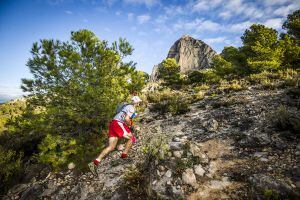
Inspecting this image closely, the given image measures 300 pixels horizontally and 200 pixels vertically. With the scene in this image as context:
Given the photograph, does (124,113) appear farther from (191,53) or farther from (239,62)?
(191,53)

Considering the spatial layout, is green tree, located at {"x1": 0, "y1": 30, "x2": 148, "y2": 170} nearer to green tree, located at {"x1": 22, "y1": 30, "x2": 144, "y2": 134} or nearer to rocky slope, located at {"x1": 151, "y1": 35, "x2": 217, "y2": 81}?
green tree, located at {"x1": 22, "y1": 30, "x2": 144, "y2": 134}

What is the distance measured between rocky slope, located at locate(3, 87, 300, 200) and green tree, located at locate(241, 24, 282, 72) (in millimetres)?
11075

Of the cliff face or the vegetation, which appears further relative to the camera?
the cliff face

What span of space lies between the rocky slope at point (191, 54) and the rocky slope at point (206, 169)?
117 meters

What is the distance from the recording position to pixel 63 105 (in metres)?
7.18

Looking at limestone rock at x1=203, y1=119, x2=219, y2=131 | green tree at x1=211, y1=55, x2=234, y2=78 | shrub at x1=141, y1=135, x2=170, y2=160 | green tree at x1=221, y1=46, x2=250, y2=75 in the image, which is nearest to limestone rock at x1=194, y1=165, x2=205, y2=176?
shrub at x1=141, y1=135, x2=170, y2=160

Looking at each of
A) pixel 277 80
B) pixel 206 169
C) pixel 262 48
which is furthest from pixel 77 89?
pixel 262 48

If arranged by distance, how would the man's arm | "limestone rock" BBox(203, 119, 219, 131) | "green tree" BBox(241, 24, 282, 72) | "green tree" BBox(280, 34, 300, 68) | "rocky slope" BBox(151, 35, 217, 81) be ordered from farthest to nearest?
1. "rocky slope" BBox(151, 35, 217, 81)
2. "green tree" BBox(280, 34, 300, 68)
3. "green tree" BBox(241, 24, 282, 72)
4. "limestone rock" BBox(203, 119, 219, 131)
5. the man's arm

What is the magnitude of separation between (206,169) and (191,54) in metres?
132

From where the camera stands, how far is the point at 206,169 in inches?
178

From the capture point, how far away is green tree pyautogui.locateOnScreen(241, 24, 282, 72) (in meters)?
17.5

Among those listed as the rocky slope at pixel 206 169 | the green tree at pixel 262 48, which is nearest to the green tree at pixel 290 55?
the green tree at pixel 262 48

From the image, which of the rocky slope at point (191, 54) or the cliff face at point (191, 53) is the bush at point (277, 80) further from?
the cliff face at point (191, 53)

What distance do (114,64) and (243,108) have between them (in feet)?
17.9
